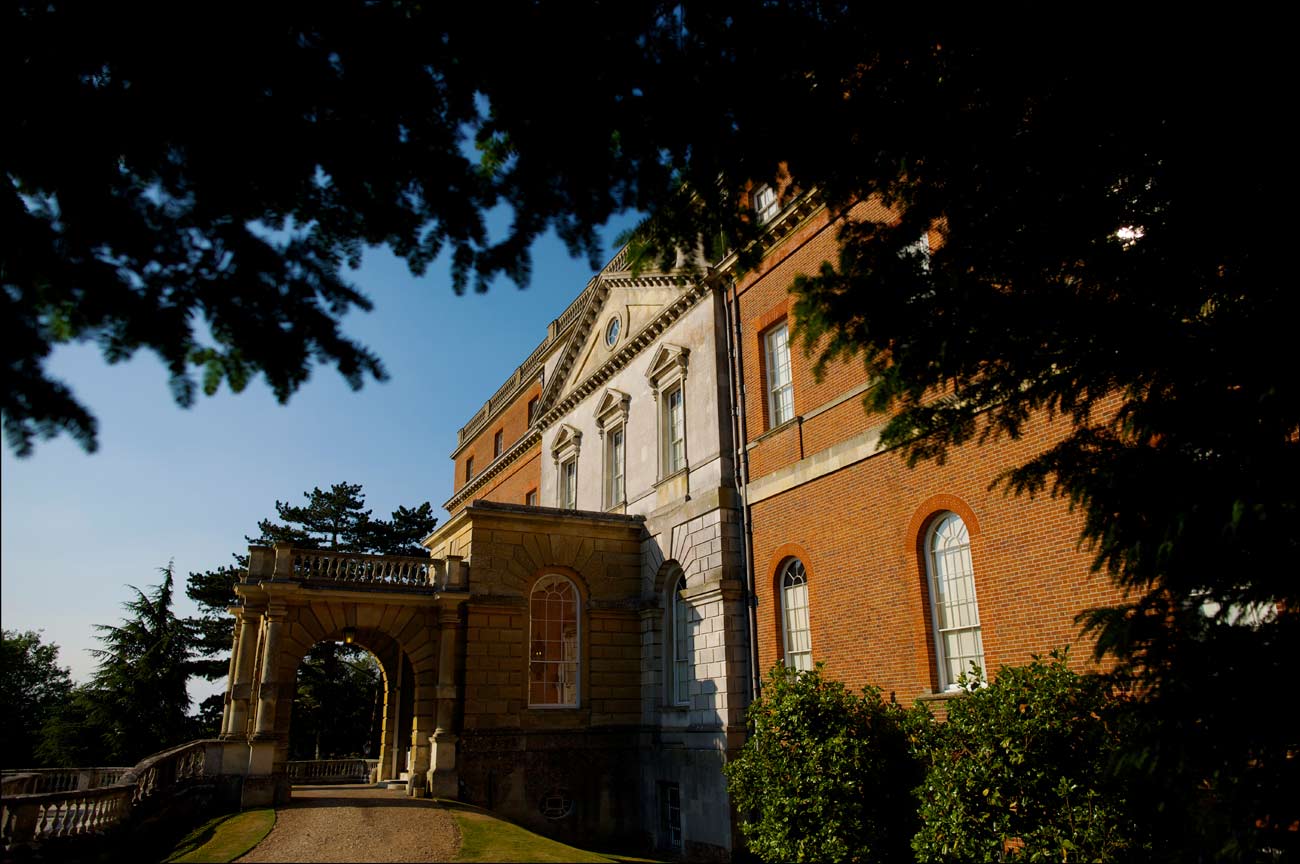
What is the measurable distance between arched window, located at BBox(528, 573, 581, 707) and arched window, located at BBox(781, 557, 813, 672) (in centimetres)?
576

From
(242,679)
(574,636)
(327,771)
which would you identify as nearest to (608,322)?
(574,636)

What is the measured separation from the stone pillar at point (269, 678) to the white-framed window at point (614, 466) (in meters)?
8.83

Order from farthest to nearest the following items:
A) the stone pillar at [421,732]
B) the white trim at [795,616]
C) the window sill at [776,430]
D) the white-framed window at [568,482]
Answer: the white-framed window at [568,482]
the stone pillar at [421,732]
the window sill at [776,430]
the white trim at [795,616]

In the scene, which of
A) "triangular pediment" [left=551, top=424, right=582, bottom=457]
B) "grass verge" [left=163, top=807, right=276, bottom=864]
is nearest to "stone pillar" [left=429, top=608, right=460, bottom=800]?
"grass verge" [left=163, top=807, right=276, bottom=864]

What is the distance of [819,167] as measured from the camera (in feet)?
19.4

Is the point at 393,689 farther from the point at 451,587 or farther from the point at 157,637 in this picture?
the point at 157,637

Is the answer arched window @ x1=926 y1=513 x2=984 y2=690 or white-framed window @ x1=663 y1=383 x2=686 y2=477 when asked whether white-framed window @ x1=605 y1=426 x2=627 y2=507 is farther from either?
arched window @ x1=926 y1=513 x2=984 y2=690

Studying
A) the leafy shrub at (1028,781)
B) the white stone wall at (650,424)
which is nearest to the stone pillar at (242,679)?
the white stone wall at (650,424)

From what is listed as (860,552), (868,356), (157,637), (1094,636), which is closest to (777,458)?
(860,552)

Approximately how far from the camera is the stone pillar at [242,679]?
17344 millimetres

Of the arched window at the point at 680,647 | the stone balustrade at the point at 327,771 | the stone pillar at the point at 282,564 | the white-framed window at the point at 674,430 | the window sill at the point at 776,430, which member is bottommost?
the stone balustrade at the point at 327,771

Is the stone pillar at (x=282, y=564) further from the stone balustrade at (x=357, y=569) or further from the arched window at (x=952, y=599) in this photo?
the arched window at (x=952, y=599)

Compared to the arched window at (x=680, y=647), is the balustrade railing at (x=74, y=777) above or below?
below

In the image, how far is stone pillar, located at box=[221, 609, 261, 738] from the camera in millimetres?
17344
